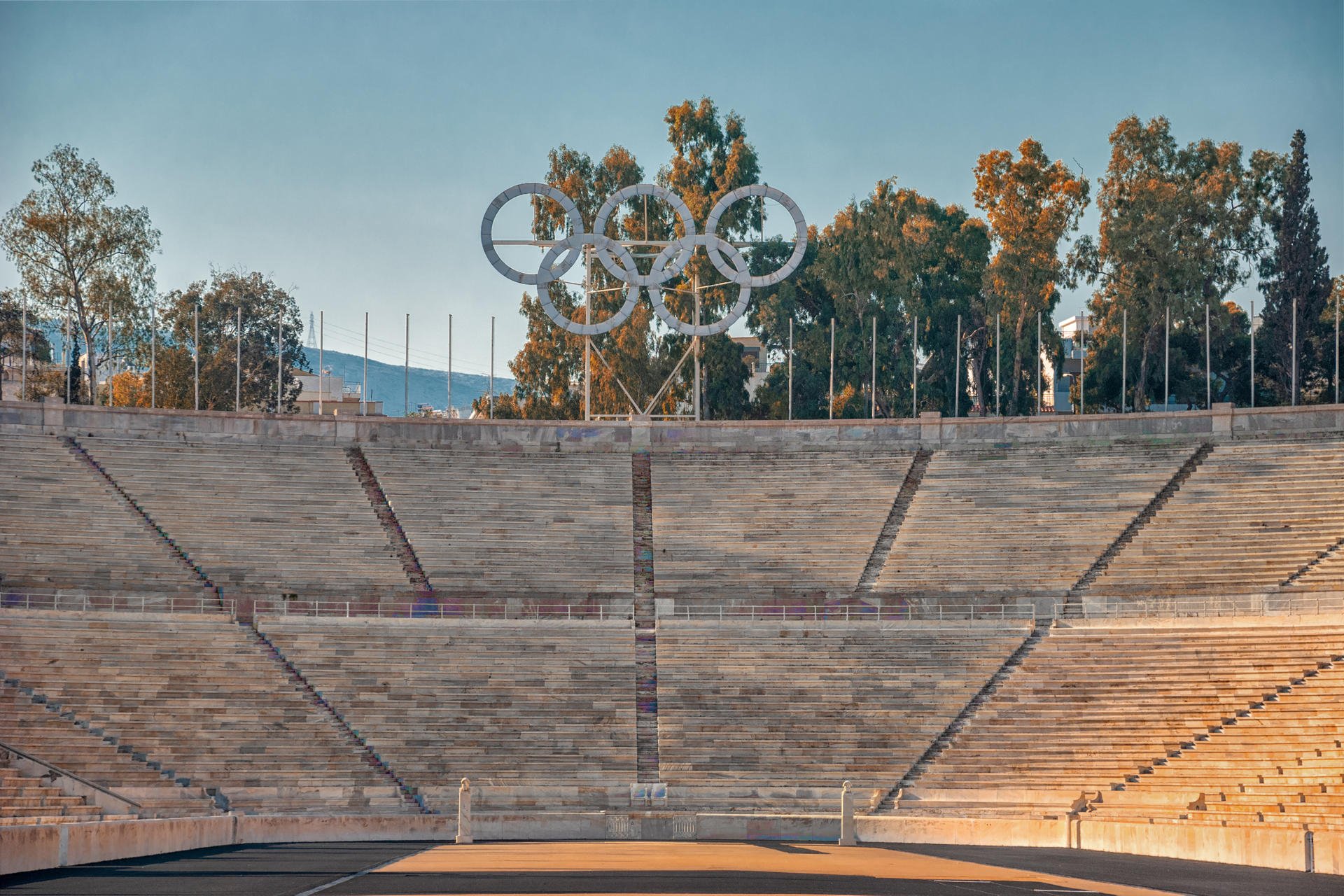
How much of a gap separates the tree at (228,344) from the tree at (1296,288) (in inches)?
1855

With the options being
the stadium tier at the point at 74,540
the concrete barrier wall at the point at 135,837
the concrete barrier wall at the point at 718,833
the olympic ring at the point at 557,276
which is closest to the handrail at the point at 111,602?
the stadium tier at the point at 74,540

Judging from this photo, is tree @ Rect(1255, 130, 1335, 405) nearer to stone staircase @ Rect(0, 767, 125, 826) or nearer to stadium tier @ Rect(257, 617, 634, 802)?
stadium tier @ Rect(257, 617, 634, 802)

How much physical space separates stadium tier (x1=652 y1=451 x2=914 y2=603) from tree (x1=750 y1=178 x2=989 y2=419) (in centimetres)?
1693

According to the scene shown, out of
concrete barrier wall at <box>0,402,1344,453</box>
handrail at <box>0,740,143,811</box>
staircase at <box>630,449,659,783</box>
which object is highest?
concrete barrier wall at <box>0,402,1344,453</box>

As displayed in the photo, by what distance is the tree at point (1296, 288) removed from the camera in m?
68.4

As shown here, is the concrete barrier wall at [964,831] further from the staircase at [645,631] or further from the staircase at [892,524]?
the staircase at [892,524]

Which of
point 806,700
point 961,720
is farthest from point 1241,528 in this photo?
point 806,700

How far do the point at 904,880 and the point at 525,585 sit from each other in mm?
26405

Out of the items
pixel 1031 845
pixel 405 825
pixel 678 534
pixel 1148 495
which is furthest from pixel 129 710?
pixel 1148 495

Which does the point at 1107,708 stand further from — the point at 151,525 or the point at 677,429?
the point at 151,525

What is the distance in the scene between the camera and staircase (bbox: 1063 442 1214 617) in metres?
44.8

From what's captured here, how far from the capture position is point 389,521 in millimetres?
49094

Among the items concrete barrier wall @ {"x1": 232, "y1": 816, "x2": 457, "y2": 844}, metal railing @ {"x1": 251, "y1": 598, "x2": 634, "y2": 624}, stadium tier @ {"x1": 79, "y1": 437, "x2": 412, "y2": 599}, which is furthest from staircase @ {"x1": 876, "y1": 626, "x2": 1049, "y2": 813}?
stadium tier @ {"x1": 79, "y1": 437, "x2": 412, "y2": 599}

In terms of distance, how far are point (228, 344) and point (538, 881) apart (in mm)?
67432
